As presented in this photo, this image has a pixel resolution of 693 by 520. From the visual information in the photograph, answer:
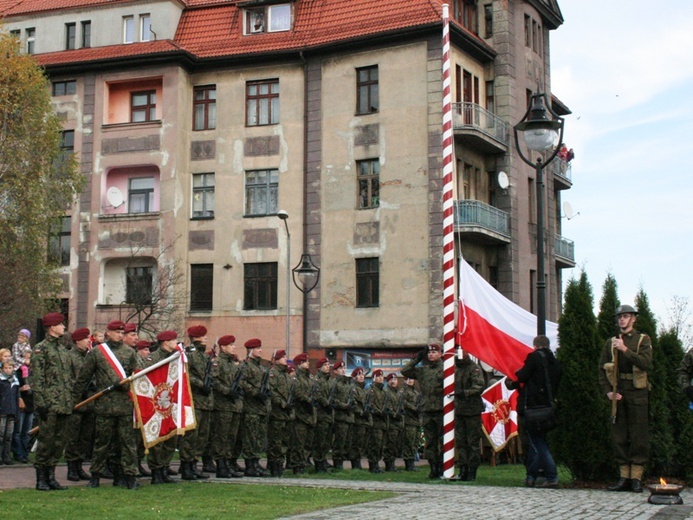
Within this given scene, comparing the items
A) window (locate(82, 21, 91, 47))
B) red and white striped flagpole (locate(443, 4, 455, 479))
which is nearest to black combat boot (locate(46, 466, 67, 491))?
red and white striped flagpole (locate(443, 4, 455, 479))

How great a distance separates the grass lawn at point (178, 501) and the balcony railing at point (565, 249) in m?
33.0

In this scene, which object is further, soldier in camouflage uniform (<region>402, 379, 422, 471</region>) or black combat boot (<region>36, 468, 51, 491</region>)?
soldier in camouflage uniform (<region>402, 379, 422, 471</region>)

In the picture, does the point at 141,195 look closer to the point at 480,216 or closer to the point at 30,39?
the point at 30,39

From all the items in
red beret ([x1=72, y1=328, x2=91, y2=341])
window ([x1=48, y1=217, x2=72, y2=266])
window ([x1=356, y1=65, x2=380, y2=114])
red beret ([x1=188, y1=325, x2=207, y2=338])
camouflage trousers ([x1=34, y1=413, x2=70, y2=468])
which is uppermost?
window ([x1=356, y1=65, x2=380, y2=114])

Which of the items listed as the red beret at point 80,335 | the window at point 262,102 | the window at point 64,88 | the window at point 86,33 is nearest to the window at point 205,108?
the window at point 262,102

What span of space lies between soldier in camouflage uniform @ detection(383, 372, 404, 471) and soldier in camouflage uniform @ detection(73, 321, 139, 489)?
8646 millimetres

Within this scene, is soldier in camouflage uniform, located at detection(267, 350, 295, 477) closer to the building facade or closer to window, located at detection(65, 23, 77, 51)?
the building facade

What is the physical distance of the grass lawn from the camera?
10.5 m

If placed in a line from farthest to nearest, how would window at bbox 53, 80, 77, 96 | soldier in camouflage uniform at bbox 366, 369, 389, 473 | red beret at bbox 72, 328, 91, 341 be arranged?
window at bbox 53, 80, 77, 96 → soldier in camouflage uniform at bbox 366, 369, 389, 473 → red beret at bbox 72, 328, 91, 341

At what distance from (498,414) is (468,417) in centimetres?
467

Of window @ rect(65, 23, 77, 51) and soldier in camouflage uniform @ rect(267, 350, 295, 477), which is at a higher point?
window @ rect(65, 23, 77, 51)

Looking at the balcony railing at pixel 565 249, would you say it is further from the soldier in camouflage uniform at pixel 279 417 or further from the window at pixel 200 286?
the soldier in camouflage uniform at pixel 279 417

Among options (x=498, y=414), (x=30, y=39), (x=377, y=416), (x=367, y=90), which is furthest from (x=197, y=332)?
(x=30, y=39)

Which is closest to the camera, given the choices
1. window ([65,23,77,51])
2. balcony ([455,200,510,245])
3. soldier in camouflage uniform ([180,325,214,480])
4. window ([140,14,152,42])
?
soldier in camouflage uniform ([180,325,214,480])
